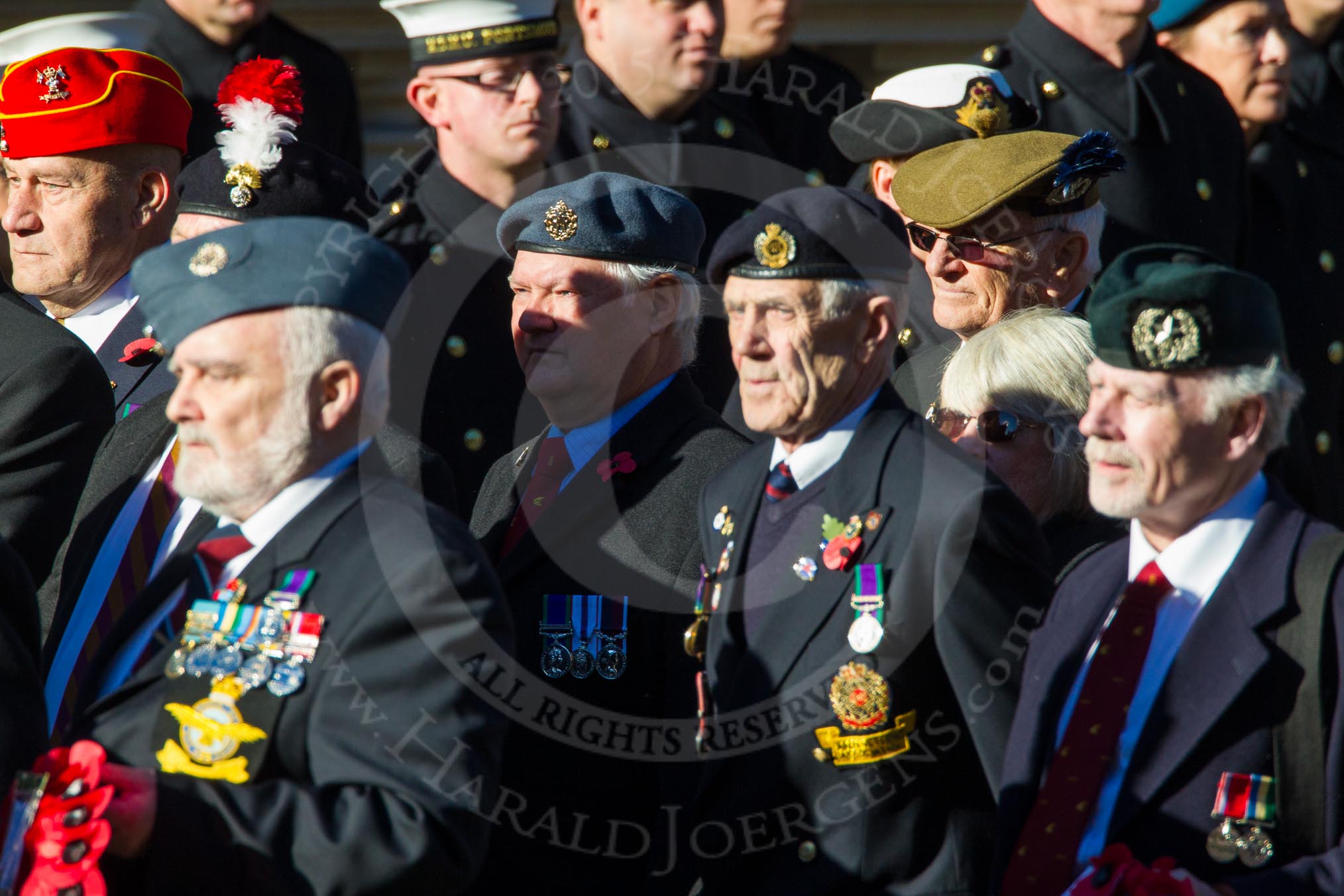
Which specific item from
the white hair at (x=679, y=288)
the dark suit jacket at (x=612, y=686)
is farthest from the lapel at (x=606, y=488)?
the white hair at (x=679, y=288)

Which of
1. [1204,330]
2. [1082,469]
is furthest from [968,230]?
[1204,330]

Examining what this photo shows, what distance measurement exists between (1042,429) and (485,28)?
8.06 feet

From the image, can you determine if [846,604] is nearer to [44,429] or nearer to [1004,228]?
[1004,228]

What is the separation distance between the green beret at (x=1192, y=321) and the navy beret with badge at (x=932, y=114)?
1.80 metres

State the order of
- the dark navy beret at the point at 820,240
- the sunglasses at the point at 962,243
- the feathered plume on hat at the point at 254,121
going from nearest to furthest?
the dark navy beret at the point at 820,240
the sunglasses at the point at 962,243
the feathered plume on hat at the point at 254,121

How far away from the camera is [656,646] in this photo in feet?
12.3

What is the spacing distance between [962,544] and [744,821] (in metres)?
0.65

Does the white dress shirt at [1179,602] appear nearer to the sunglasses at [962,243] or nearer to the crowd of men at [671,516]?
the crowd of men at [671,516]

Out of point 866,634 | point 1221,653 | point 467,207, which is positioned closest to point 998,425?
point 866,634

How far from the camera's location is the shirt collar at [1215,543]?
2.89m

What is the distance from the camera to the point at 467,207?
5.35m

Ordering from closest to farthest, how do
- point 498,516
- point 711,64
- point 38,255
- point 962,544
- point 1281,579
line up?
point 1281,579 < point 962,544 < point 498,516 < point 38,255 < point 711,64

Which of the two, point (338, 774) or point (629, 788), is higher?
point (338, 774)

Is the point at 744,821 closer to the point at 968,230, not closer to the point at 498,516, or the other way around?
the point at 498,516
